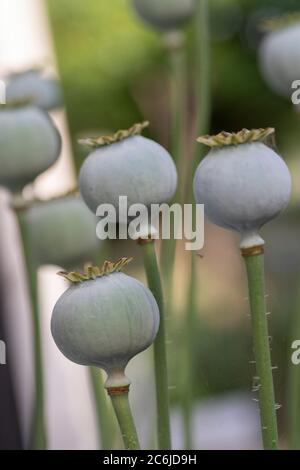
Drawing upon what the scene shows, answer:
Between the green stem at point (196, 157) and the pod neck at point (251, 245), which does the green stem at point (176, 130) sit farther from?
the pod neck at point (251, 245)

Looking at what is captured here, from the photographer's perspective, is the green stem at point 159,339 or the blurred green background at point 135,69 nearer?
the green stem at point 159,339

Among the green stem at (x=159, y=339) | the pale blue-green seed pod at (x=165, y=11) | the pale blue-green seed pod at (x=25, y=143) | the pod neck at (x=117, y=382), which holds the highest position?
the pale blue-green seed pod at (x=165, y=11)

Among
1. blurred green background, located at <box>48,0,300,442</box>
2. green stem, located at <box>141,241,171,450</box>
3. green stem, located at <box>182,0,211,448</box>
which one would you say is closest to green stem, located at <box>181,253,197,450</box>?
green stem, located at <box>182,0,211,448</box>

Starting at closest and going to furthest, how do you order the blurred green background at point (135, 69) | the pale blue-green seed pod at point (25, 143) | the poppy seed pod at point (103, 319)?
the poppy seed pod at point (103, 319) → the pale blue-green seed pod at point (25, 143) → the blurred green background at point (135, 69)

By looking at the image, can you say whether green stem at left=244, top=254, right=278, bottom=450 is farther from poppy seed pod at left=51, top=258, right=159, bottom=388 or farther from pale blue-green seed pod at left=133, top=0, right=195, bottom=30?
pale blue-green seed pod at left=133, top=0, right=195, bottom=30

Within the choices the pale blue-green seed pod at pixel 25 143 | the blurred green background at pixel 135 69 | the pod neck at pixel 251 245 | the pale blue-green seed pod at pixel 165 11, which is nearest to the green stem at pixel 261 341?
the pod neck at pixel 251 245

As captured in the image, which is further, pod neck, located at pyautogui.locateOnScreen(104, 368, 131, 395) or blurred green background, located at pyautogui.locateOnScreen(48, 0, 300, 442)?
blurred green background, located at pyautogui.locateOnScreen(48, 0, 300, 442)
